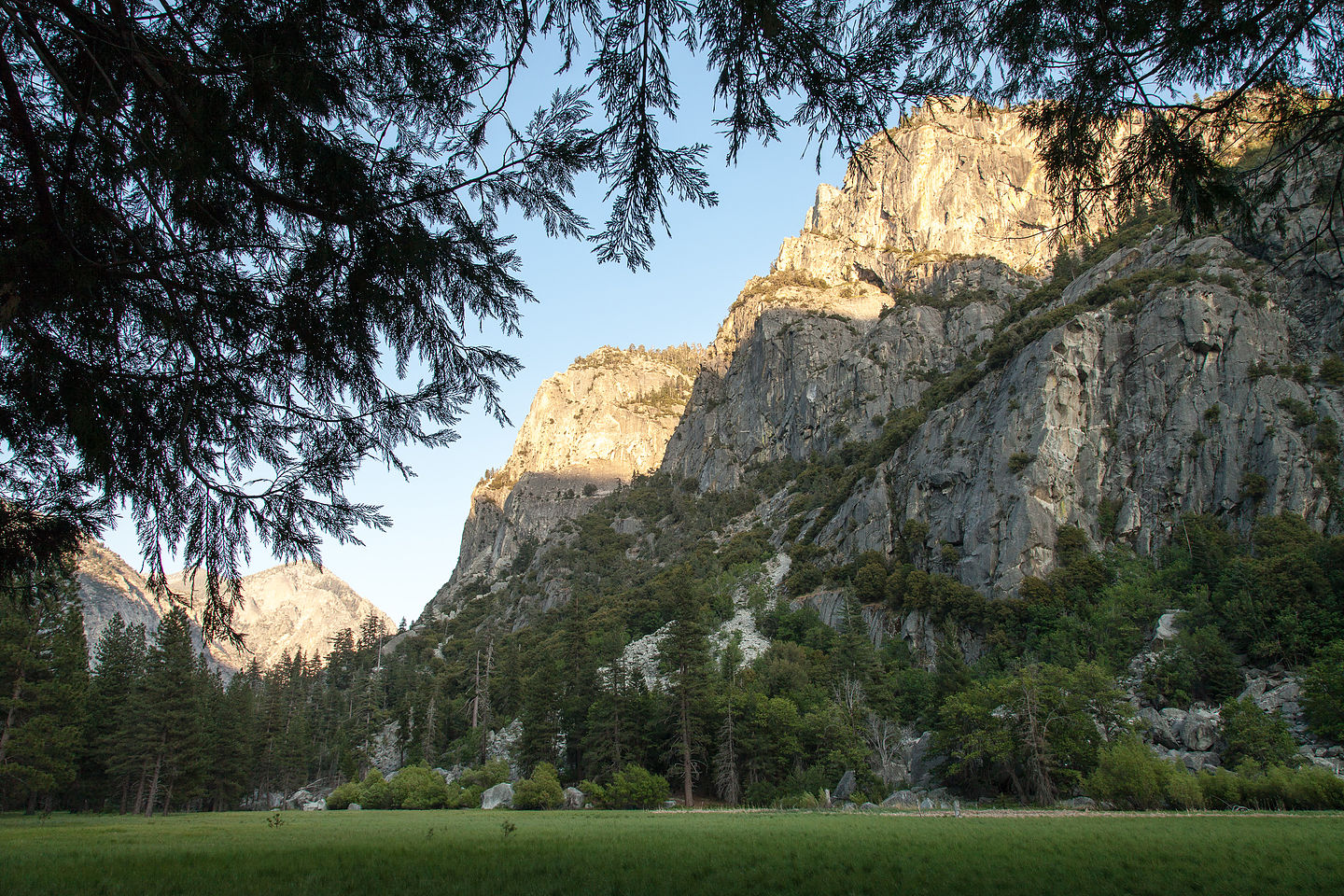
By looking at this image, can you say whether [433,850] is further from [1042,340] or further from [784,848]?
[1042,340]

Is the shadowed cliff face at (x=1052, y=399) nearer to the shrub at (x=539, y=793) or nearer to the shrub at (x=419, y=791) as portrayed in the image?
the shrub at (x=539, y=793)

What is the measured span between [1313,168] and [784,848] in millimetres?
10120

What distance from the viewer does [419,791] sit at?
131 feet

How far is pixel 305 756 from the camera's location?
5853cm

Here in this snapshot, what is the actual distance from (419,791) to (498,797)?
17.7 feet

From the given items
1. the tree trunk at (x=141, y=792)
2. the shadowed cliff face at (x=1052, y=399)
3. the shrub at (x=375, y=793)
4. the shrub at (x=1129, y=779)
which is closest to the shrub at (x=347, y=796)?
the shrub at (x=375, y=793)

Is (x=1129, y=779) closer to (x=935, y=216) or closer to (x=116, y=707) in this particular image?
(x=116, y=707)

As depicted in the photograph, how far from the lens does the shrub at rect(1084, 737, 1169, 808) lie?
22.8 metres

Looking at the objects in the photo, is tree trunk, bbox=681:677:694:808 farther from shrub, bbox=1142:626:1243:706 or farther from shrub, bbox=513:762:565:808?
shrub, bbox=1142:626:1243:706

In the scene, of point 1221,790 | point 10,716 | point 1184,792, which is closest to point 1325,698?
point 1221,790

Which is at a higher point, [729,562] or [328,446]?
[729,562]

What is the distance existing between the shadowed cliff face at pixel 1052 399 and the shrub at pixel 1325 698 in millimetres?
16583

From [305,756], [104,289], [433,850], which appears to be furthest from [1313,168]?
[305,756]

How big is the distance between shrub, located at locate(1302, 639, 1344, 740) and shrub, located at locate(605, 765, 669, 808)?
2805 centimetres
